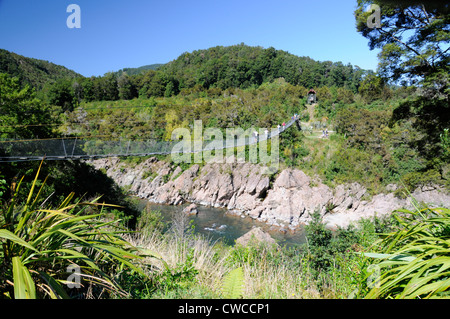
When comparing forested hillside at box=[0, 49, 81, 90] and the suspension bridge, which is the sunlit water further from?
forested hillside at box=[0, 49, 81, 90]

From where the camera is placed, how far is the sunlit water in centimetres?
1132

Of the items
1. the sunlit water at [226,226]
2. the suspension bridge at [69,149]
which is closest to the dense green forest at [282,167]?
the suspension bridge at [69,149]

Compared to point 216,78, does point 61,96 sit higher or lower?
lower

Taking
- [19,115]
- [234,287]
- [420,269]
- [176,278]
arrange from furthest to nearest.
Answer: [19,115] < [176,278] < [234,287] < [420,269]

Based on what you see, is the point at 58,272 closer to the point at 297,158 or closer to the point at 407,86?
the point at 407,86

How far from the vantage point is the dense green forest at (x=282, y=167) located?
54.6 inches

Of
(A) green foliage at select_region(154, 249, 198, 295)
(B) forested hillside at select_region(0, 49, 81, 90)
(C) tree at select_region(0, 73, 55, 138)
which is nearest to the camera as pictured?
(A) green foliage at select_region(154, 249, 198, 295)

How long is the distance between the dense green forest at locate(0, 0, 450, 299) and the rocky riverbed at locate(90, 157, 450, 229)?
3.38ft

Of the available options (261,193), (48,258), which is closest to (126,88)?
(261,193)

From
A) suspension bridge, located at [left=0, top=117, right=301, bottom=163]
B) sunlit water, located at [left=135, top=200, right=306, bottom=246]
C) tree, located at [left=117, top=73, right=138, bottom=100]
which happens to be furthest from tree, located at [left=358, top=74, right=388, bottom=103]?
tree, located at [left=117, top=73, right=138, bottom=100]

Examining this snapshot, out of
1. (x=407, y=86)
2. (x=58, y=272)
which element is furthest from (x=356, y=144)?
(x=58, y=272)

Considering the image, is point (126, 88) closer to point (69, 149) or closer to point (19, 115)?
point (19, 115)

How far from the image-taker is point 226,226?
497 inches

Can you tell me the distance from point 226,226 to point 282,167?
5.83 meters
